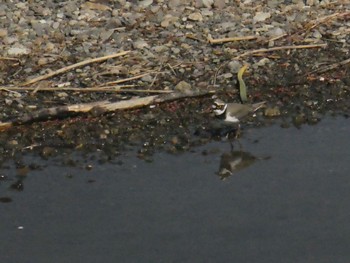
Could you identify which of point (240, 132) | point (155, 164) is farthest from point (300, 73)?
point (155, 164)

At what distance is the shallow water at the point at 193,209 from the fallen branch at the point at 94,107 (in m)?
0.94

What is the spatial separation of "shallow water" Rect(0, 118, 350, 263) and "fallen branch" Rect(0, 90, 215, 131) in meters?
0.94

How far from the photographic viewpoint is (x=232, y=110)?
37.8 feet

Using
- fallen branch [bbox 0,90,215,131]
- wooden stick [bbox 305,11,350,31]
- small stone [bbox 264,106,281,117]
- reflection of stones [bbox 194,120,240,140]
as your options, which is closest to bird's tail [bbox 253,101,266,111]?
small stone [bbox 264,106,281,117]

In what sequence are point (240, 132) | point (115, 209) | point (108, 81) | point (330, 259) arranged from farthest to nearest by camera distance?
point (108, 81), point (240, 132), point (115, 209), point (330, 259)

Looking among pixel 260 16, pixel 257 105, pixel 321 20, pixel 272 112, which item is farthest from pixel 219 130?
pixel 321 20

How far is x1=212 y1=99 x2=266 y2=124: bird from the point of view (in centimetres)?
1145

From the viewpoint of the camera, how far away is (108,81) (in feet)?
42.2

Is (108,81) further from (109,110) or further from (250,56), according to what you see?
(250,56)

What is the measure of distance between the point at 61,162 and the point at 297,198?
250 cm

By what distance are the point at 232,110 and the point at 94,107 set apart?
150cm

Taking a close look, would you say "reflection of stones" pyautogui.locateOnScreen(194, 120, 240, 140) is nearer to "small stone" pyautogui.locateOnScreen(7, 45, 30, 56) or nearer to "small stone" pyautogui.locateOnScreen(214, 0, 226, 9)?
"small stone" pyautogui.locateOnScreen(7, 45, 30, 56)

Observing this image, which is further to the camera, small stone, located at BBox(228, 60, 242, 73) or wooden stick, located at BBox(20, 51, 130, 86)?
small stone, located at BBox(228, 60, 242, 73)

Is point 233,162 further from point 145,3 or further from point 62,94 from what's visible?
point 145,3
